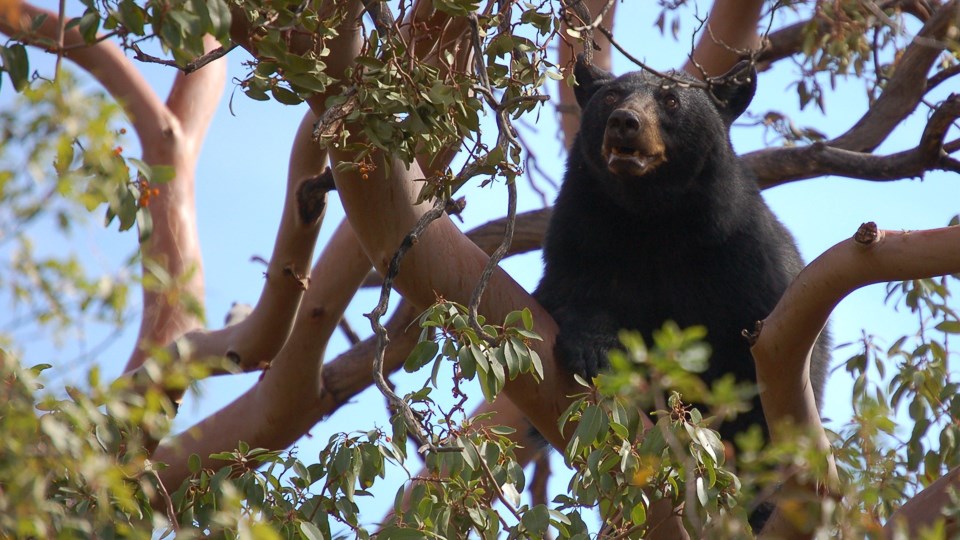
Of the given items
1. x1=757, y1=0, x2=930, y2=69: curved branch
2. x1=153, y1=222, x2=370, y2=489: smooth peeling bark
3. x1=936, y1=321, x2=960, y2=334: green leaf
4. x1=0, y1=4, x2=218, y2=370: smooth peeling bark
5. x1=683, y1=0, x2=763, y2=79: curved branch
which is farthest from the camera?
x1=0, y1=4, x2=218, y2=370: smooth peeling bark

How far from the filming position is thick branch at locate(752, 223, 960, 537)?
319cm

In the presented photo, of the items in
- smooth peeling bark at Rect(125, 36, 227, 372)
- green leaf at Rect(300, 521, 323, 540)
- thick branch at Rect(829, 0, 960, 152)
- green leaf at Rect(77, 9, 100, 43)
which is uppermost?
smooth peeling bark at Rect(125, 36, 227, 372)

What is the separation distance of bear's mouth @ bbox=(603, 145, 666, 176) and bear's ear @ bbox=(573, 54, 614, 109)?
0.63 m

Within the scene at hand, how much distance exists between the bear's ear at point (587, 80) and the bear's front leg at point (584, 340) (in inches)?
53.4

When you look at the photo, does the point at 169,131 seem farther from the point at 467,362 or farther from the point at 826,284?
the point at 826,284

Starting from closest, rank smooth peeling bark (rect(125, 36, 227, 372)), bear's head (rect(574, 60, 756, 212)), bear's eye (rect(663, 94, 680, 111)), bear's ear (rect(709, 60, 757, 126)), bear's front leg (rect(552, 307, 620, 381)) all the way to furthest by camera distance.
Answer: bear's front leg (rect(552, 307, 620, 381)), bear's head (rect(574, 60, 756, 212)), bear's eye (rect(663, 94, 680, 111)), bear's ear (rect(709, 60, 757, 126)), smooth peeling bark (rect(125, 36, 227, 372))

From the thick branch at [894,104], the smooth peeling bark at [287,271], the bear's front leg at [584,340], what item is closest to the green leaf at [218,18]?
the bear's front leg at [584,340]

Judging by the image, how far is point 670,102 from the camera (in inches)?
206

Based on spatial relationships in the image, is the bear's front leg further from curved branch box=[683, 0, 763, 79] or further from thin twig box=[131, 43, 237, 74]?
curved branch box=[683, 0, 763, 79]

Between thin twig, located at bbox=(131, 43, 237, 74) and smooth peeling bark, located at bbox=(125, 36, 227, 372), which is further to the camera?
smooth peeling bark, located at bbox=(125, 36, 227, 372)

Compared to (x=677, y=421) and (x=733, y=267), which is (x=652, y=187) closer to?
(x=733, y=267)

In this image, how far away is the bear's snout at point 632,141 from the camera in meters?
4.86

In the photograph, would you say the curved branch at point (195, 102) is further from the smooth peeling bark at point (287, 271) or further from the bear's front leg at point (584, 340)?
the bear's front leg at point (584, 340)

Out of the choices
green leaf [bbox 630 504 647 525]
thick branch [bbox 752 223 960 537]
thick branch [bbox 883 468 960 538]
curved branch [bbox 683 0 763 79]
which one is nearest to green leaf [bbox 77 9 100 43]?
green leaf [bbox 630 504 647 525]
